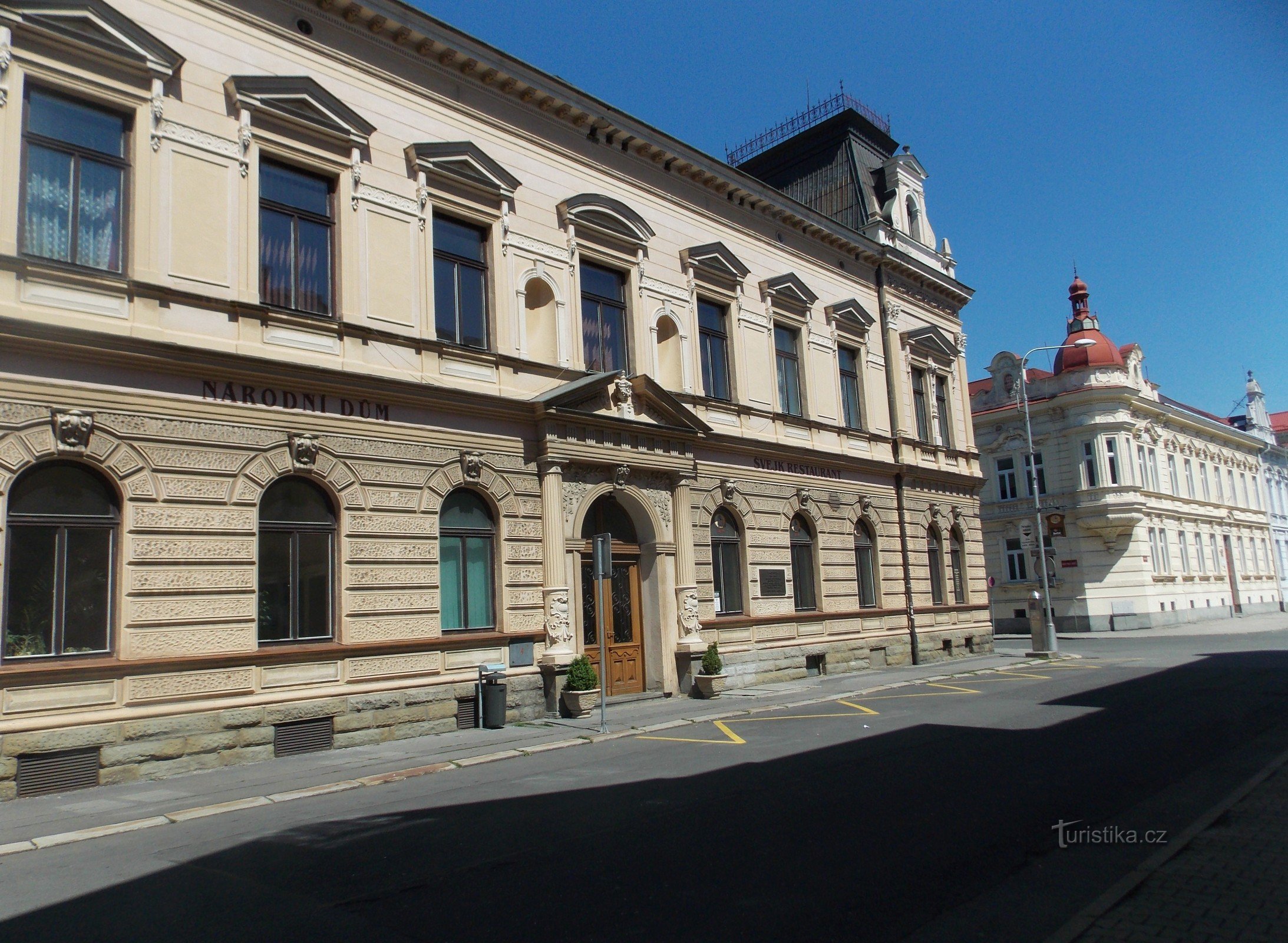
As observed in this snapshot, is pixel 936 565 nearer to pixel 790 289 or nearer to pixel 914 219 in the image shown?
pixel 790 289

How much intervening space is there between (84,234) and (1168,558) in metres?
49.8

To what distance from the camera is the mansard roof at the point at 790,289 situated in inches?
923

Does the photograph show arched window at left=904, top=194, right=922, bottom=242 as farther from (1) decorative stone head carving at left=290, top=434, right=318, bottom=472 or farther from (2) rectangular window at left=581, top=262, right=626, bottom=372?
(1) decorative stone head carving at left=290, top=434, right=318, bottom=472

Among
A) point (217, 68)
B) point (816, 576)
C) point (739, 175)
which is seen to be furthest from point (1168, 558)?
point (217, 68)

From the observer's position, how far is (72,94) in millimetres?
12312

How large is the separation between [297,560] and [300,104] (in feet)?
23.8

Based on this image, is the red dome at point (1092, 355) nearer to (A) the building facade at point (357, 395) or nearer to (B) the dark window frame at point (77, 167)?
(A) the building facade at point (357, 395)

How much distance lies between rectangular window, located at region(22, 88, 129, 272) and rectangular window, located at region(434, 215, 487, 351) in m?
5.19

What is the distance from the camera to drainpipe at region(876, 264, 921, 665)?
26.5 meters

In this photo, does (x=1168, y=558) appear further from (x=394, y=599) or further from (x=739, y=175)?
(x=394, y=599)

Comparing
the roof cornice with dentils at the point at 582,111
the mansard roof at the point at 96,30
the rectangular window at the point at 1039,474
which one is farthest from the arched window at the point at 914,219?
the mansard roof at the point at 96,30

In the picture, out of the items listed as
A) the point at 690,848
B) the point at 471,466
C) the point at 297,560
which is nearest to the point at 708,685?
the point at 471,466

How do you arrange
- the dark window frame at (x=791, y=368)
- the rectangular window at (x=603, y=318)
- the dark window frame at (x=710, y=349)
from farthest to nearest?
the dark window frame at (x=791, y=368)
the dark window frame at (x=710, y=349)
the rectangular window at (x=603, y=318)

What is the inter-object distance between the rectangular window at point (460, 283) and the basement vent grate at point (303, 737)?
6.82 metres
